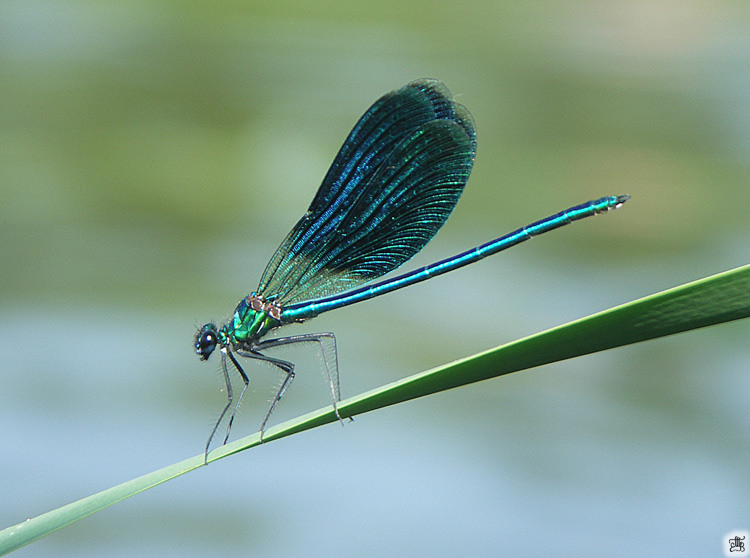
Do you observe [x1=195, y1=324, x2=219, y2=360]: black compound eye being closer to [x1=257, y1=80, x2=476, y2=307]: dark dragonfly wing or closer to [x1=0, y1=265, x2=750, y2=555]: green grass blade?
[x1=257, y1=80, x2=476, y2=307]: dark dragonfly wing

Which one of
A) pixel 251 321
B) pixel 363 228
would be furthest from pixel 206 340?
pixel 363 228

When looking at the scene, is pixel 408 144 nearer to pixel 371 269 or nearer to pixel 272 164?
pixel 371 269

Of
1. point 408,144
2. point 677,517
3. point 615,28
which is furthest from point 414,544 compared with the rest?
point 615,28

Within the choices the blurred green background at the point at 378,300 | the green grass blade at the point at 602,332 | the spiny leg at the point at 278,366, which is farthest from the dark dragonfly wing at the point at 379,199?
the blurred green background at the point at 378,300

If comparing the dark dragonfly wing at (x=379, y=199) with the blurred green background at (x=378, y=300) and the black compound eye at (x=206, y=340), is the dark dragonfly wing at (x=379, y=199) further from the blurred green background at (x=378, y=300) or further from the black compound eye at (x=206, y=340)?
the blurred green background at (x=378, y=300)

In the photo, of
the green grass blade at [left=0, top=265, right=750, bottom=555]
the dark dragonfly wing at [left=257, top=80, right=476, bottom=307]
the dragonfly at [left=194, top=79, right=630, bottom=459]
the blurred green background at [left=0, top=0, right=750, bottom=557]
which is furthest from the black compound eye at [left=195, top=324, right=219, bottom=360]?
the blurred green background at [left=0, top=0, right=750, bottom=557]

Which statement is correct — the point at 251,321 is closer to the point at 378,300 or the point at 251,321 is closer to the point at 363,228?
the point at 363,228
